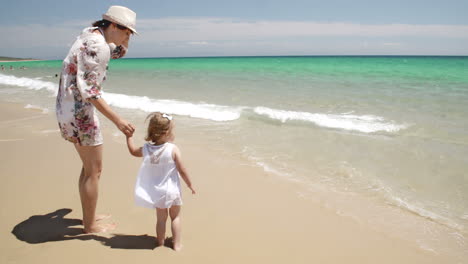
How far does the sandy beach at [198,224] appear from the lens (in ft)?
8.04

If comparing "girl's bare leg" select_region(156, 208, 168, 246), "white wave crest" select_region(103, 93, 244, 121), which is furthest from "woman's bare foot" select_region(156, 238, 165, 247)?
"white wave crest" select_region(103, 93, 244, 121)

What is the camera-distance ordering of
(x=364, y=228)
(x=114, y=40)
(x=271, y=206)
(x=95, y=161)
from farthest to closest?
(x=271, y=206) → (x=364, y=228) → (x=95, y=161) → (x=114, y=40)

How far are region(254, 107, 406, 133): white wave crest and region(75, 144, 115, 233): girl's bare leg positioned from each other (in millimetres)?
5599

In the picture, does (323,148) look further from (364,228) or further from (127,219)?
(127,219)

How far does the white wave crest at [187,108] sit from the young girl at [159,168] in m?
5.50

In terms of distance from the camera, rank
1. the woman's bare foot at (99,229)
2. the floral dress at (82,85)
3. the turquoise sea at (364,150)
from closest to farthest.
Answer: the floral dress at (82,85) < the woman's bare foot at (99,229) < the turquoise sea at (364,150)

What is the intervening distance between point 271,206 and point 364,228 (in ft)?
2.96

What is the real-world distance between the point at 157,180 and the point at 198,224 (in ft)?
2.48

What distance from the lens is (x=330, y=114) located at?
8.58 meters

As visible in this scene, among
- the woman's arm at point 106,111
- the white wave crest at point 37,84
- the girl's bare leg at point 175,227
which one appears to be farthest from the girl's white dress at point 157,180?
the white wave crest at point 37,84

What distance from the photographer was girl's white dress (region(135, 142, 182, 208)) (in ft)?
7.68

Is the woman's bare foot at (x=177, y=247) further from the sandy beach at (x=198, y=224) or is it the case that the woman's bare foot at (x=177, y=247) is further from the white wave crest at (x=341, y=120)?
the white wave crest at (x=341, y=120)

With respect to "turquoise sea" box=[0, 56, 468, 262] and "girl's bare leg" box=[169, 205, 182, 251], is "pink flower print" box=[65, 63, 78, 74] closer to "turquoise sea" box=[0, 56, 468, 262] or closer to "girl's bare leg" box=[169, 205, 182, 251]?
"girl's bare leg" box=[169, 205, 182, 251]

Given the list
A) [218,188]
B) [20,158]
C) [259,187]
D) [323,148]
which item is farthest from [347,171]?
[20,158]
